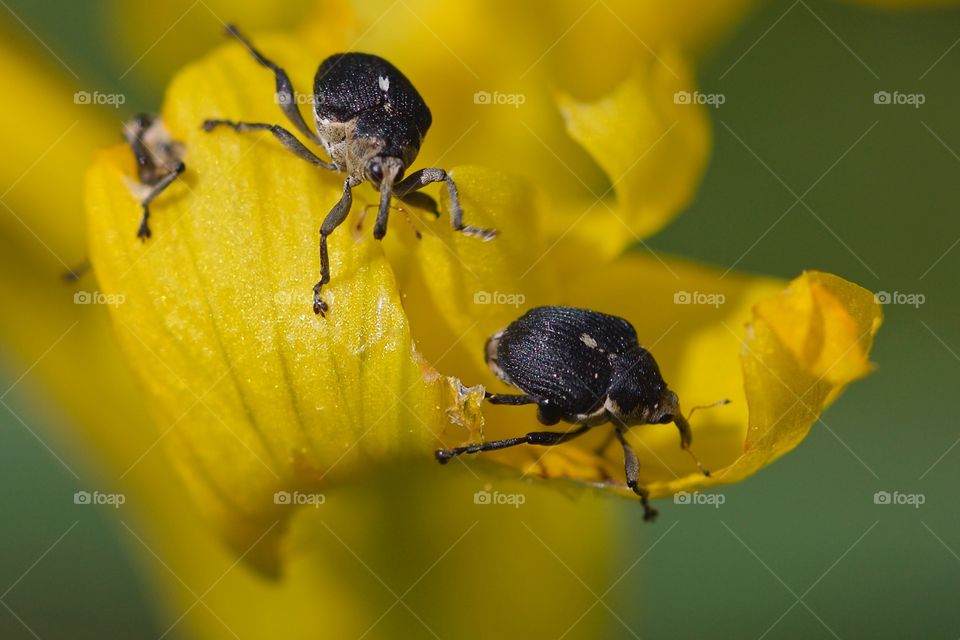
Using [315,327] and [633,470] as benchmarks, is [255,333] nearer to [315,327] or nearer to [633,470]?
[315,327]

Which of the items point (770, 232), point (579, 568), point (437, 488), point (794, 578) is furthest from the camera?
point (770, 232)

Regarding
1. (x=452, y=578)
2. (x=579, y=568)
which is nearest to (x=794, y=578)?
(x=579, y=568)

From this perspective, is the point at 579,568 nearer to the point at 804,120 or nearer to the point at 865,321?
the point at 865,321

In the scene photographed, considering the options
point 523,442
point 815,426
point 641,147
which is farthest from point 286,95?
point 815,426

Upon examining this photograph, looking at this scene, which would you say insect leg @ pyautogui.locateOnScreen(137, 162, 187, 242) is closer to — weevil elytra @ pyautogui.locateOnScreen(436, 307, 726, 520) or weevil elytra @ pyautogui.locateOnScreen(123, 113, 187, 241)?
weevil elytra @ pyautogui.locateOnScreen(123, 113, 187, 241)

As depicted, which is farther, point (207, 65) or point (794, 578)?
point (794, 578)

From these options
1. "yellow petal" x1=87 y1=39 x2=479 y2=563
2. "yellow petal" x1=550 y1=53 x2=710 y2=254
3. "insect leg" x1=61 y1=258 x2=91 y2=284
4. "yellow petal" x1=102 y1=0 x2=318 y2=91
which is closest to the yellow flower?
"yellow petal" x1=87 y1=39 x2=479 y2=563

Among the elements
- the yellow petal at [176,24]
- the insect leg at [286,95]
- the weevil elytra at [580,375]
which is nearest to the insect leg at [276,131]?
the insect leg at [286,95]
